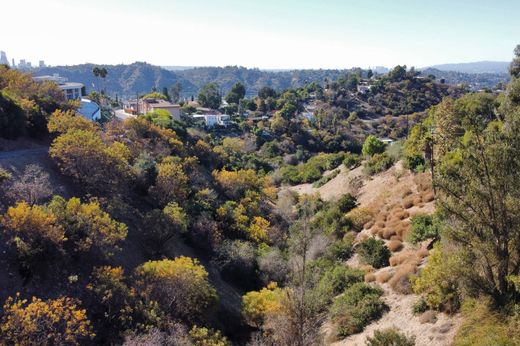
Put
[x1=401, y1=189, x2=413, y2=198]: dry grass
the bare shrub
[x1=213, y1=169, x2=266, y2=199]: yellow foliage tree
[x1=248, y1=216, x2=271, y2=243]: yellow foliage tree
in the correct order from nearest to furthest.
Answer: the bare shrub < [x1=401, y1=189, x2=413, y2=198]: dry grass < [x1=248, y1=216, x2=271, y2=243]: yellow foliage tree < [x1=213, y1=169, x2=266, y2=199]: yellow foliage tree

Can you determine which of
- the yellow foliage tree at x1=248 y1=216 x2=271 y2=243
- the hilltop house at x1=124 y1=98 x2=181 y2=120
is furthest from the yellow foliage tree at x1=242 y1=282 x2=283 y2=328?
the hilltop house at x1=124 y1=98 x2=181 y2=120

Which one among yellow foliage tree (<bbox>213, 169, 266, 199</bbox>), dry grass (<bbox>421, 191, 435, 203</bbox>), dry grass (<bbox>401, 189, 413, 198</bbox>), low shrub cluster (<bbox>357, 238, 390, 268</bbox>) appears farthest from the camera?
yellow foliage tree (<bbox>213, 169, 266, 199</bbox>)

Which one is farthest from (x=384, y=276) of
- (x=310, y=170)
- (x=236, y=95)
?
(x=236, y=95)

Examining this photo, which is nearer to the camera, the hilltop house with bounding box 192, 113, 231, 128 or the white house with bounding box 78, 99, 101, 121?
the white house with bounding box 78, 99, 101, 121

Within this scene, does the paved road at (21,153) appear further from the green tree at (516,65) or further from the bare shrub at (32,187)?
the green tree at (516,65)

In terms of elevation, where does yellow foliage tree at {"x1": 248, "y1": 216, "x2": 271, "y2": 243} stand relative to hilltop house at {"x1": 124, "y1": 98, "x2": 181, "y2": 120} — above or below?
below

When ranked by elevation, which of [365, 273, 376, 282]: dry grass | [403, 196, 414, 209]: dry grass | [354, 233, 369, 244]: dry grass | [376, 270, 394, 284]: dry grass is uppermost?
[403, 196, 414, 209]: dry grass

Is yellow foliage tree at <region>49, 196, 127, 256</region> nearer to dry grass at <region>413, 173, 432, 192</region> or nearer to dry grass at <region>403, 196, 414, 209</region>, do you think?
dry grass at <region>403, 196, 414, 209</region>

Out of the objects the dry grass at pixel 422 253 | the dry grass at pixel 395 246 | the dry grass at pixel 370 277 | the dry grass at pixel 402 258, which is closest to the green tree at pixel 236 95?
the dry grass at pixel 395 246

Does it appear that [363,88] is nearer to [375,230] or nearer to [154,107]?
[154,107]
